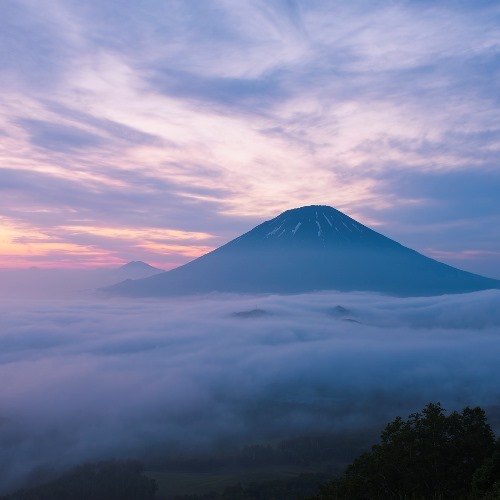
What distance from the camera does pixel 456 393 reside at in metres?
166

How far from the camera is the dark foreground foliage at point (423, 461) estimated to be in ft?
76.9

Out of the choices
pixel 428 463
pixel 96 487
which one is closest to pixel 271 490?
pixel 96 487

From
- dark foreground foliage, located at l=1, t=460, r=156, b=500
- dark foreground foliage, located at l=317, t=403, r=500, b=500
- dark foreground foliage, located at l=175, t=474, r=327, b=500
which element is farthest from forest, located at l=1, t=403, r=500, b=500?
dark foreground foliage, located at l=1, t=460, r=156, b=500

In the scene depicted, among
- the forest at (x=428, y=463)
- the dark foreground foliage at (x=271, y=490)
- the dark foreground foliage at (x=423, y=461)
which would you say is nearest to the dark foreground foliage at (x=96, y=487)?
the dark foreground foliage at (x=271, y=490)

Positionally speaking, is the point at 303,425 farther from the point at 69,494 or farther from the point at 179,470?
the point at 69,494

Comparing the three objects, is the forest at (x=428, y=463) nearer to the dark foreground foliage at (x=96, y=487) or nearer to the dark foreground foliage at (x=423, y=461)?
the dark foreground foliage at (x=423, y=461)

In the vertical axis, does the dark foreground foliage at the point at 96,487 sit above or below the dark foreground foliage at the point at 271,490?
below

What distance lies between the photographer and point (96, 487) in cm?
9112

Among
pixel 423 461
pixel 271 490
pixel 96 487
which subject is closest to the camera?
pixel 423 461

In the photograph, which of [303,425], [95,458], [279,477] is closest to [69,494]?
[95,458]

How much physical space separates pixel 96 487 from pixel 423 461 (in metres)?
82.0

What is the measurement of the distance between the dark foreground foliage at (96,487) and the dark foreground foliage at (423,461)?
247 ft

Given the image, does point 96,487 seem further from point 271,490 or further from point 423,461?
point 423,461

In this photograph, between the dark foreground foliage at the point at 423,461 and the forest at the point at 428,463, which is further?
the dark foreground foliage at the point at 423,461
